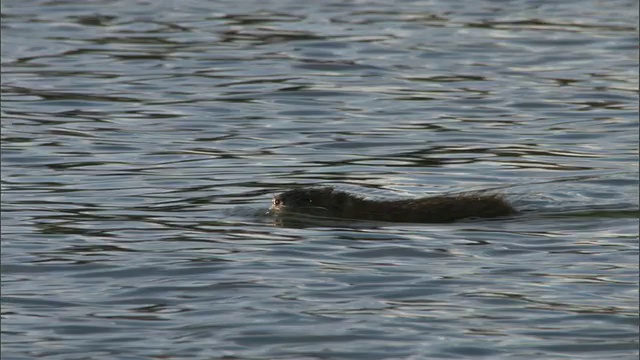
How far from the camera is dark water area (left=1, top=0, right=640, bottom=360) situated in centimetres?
967

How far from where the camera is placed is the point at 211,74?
20609 mm

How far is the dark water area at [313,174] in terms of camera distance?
9672 mm

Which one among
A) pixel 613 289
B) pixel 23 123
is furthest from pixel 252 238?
pixel 23 123

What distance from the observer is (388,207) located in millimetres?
12758

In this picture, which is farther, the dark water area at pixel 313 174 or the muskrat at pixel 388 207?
Result: the muskrat at pixel 388 207

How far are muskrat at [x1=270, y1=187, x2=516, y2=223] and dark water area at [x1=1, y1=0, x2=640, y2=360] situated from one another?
0.44 feet

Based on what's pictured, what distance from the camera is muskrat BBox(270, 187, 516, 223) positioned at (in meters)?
12.6

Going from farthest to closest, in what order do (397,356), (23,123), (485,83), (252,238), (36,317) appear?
(485,83) → (23,123) → (252,238) → (36,317) → (397,356)

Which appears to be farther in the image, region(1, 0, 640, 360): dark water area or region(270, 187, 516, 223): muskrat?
region(270, 187, 516, 223): muskrat

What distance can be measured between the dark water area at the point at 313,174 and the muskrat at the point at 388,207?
0.44 feet

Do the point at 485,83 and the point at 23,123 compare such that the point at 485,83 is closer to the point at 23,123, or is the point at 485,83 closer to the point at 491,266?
the point at 23,123

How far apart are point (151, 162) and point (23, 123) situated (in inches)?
102

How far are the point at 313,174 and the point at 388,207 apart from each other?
2098 mm

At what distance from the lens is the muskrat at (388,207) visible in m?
12.6
